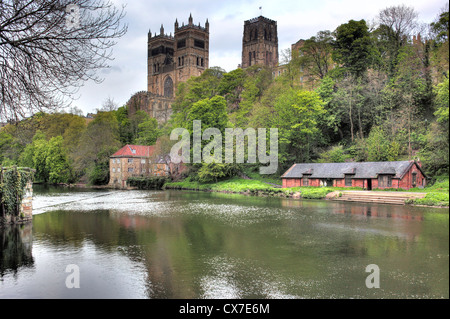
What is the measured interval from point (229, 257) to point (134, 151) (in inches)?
1806

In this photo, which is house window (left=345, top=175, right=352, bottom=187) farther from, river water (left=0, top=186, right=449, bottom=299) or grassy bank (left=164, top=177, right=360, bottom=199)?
river water (left=0, top=186, right=449, bottom=299)

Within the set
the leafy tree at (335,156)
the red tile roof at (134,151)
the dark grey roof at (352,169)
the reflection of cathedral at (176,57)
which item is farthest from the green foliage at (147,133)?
the reflection of cathedral at (176,57)

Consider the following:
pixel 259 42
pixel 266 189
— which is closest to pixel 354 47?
pixel 266 189

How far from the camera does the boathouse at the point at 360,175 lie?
95.6 ft

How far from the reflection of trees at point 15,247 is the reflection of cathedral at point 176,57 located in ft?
316

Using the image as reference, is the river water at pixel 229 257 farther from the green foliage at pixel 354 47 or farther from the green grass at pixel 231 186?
the green foliage at pixel 354 47

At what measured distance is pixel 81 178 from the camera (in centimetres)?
6025

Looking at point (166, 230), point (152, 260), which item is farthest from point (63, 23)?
point (166, 230)

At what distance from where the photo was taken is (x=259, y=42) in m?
107

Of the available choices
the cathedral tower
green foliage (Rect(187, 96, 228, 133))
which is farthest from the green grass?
the cathedral tower

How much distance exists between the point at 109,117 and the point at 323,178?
143 ft

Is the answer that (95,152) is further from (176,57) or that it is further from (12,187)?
(176,57)

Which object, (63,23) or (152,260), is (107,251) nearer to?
(152,260)

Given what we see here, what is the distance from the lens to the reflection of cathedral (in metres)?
115
